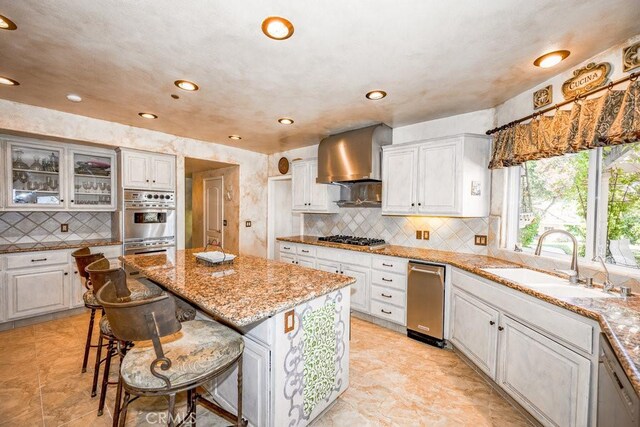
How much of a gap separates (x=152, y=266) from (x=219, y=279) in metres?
Answer: 0.78

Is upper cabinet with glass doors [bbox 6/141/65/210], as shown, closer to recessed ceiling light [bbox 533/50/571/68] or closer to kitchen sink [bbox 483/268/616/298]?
kitchen sink [bbox 483/268/616/298]

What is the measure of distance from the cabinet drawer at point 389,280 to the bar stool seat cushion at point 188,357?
199 centimetres

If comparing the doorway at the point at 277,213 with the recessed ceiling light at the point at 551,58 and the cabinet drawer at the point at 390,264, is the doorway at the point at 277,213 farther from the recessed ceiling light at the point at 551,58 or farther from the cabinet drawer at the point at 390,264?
the recessed ceiling light at the point at 551,58

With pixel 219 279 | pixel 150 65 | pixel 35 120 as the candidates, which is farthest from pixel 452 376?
pixel 35 120

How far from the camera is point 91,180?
A: 3564mm

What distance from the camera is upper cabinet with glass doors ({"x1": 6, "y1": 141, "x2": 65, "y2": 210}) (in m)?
3.02

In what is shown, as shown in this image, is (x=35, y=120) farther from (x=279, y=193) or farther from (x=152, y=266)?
(x=279, y=193)

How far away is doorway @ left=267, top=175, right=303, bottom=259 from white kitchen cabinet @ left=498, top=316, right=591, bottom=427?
3.78 meters

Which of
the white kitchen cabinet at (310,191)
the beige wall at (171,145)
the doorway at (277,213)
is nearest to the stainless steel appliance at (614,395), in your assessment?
the white kitchen cabinet at (310,191)

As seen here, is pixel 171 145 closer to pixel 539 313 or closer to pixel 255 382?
pixel 255 382

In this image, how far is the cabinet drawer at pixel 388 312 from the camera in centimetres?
294

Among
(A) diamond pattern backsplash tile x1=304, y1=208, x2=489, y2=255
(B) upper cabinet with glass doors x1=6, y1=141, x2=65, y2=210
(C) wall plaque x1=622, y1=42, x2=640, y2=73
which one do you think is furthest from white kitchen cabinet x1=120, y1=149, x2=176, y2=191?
(C) wall plaque x1=622, y1=42, x2=640, y2=73

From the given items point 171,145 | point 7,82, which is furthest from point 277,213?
point 7,82

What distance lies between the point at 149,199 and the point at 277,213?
2269 millimetres
